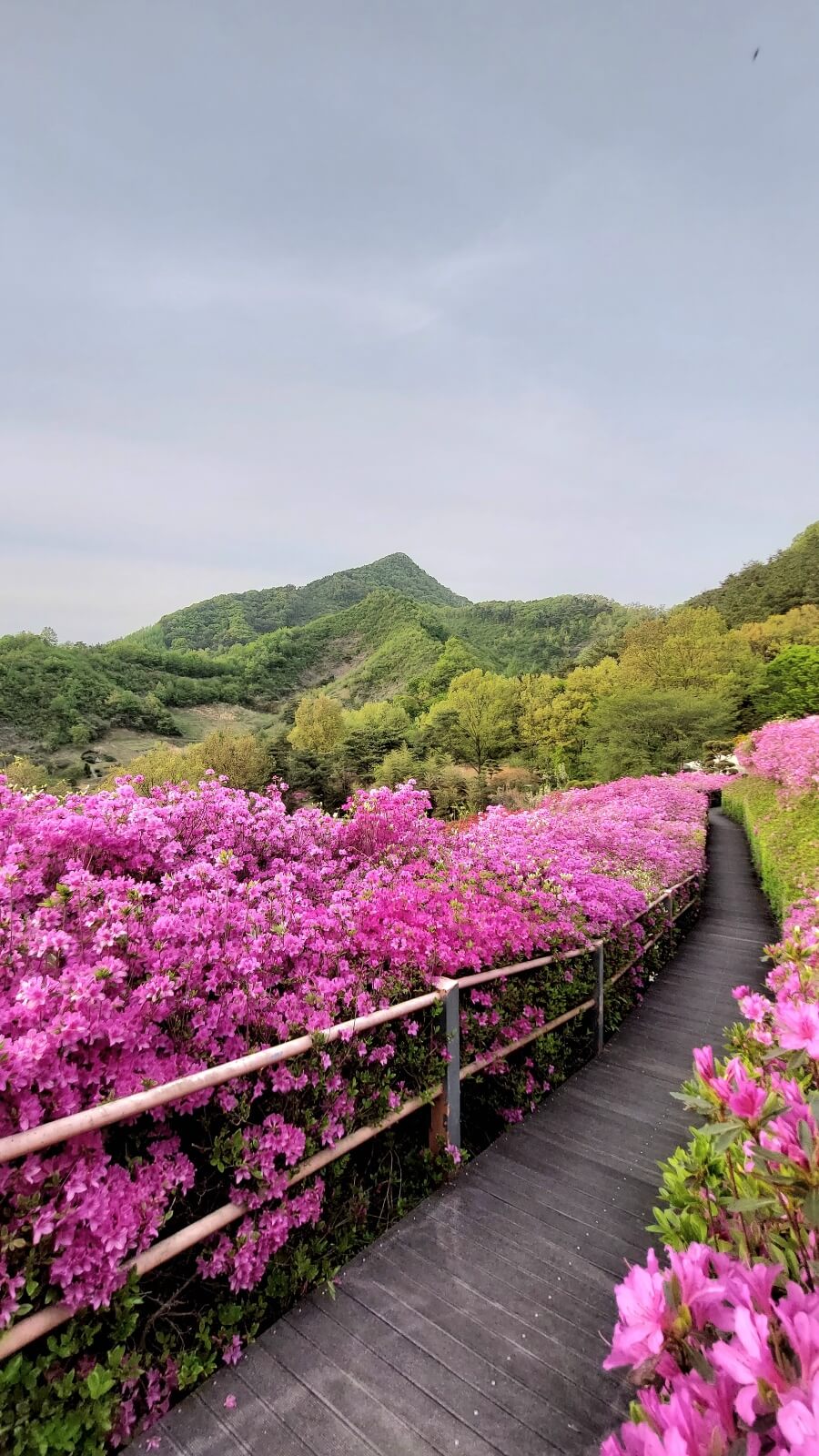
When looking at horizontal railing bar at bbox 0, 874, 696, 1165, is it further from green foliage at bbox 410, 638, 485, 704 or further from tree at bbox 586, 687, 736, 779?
green foliage at bbox 410, 638, 485, 704

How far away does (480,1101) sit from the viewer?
3.25 metres

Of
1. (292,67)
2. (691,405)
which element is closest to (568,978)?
(292,67)

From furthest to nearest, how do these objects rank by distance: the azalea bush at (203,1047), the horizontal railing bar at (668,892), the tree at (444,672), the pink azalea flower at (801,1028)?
the tree at (444,672) < the horizontal railing bar at (668,892) < the azalea bush at (203,1047) < the pink azalea flower at (801,1028)

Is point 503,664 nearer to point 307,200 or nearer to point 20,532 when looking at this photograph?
point 20,532

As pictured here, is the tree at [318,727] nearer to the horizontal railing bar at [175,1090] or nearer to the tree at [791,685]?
the tree at [791,685]

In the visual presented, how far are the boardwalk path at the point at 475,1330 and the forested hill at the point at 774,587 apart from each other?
43550 mm

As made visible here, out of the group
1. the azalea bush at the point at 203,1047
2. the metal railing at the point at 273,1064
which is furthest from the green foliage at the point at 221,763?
the metal railing at the point at 273,1064

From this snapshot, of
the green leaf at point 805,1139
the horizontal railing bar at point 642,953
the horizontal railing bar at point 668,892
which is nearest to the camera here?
the green leaf at point 805,1139

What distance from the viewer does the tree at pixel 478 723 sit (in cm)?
3734

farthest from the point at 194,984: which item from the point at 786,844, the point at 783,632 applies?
the point at 783,632

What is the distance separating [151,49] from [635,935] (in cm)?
1157

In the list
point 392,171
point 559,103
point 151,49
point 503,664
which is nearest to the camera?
point 151,49

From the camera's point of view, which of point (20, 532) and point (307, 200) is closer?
point (307, 200)

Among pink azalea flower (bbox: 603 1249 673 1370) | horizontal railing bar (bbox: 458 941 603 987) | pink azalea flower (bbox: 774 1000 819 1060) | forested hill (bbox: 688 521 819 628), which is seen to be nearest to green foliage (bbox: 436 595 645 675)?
forested hill (bbox: 688 521 819 628)
